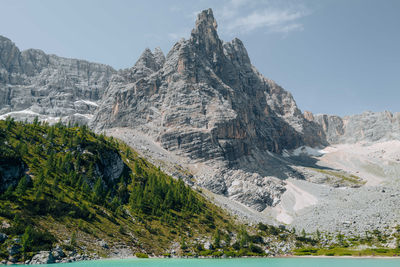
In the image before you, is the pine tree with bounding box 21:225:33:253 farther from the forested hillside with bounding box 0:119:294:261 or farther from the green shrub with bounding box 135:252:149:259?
the green shrub with bounding box 135:252:149:259

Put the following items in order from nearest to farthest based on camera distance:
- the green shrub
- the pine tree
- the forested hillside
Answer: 1. the pine tree
2. the forested hillside
3. the green shrub

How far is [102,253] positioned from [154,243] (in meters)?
19.1

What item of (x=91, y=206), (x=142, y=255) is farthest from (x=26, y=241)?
(x=91, y=206)

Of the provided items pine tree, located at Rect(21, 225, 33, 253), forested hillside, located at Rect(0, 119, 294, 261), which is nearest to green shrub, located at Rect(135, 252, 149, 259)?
forested hillside, located at Rect(0, 119, 294, 261)

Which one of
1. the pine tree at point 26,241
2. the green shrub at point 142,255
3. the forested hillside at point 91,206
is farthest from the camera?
the green shrub at point 142,255

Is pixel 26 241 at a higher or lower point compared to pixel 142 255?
higher

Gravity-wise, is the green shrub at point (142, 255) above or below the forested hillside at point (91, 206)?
below

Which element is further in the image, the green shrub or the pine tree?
the green shrub

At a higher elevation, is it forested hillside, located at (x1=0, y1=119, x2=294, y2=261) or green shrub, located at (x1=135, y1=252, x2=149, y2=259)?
forested hillside, located at (x1=0, y1=119, x2=294, y2=261)

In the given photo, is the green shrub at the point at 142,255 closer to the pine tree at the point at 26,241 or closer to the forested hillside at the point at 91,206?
the forested hillside at the point at 91,206

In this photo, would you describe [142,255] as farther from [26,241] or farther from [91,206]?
[26,241]

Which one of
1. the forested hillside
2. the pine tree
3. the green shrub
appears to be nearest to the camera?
the pine tree

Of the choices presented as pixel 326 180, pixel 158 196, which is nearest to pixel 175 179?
pixel 158 196

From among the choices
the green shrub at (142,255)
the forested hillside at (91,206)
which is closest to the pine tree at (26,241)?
the forested hillside at (91,206)
